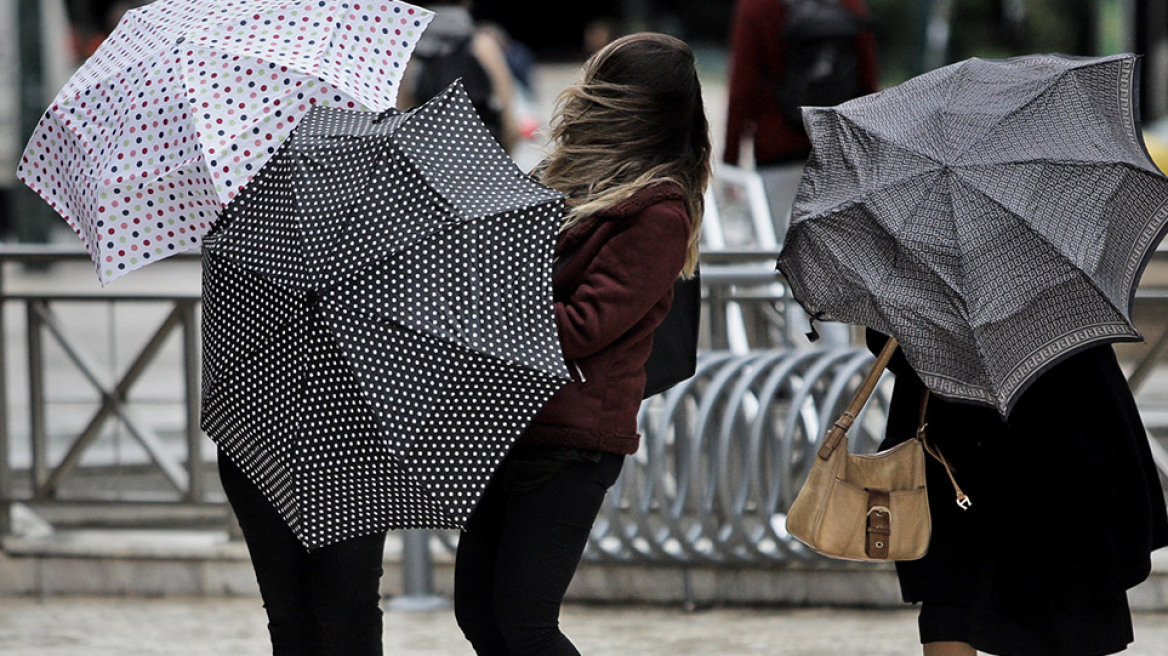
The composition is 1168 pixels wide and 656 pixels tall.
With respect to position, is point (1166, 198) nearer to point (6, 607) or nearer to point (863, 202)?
point (863, 202)

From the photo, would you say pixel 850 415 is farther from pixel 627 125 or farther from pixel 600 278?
pixel 627 125

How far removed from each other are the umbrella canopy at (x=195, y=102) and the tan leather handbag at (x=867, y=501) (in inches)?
51.5

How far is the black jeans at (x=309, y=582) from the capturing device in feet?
12.2

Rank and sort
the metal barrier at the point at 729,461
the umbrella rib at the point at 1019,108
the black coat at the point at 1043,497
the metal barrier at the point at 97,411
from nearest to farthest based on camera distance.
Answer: the umbrella rib at the point at 1019,108 → the black coat at the point at 1043,497 → the metal barrier at the point at 729,461 → the metal barrier at the point at 97,411

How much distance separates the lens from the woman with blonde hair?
343 cm

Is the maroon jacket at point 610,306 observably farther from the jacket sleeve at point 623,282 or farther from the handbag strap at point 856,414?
the handbag strap at point 856,414

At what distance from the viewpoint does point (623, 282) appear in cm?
340

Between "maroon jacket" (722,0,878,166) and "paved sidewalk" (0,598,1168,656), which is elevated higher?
"maroon jacket" (722,0,878,166)

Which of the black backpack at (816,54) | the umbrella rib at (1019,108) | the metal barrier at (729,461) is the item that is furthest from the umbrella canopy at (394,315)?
the black backpack at (816,54)

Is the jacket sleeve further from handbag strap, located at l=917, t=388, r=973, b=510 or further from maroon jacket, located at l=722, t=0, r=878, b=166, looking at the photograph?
maroon jacket, located at l=722, t=0, r=878, b=166

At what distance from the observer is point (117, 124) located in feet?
12.2

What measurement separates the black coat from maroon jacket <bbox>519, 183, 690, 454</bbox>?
620 mm

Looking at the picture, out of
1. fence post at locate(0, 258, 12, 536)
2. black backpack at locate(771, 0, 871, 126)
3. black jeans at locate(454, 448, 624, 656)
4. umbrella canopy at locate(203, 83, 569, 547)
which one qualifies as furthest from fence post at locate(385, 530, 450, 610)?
black backpack at locate(771, 0, 871, 126)

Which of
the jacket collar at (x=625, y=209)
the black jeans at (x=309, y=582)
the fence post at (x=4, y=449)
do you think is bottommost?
the fence post at (x=4, y=449)
